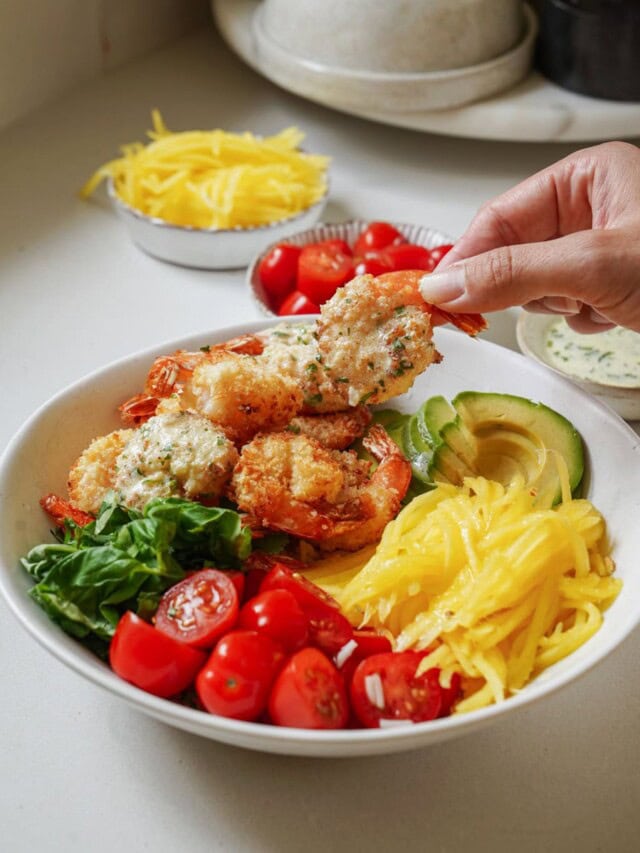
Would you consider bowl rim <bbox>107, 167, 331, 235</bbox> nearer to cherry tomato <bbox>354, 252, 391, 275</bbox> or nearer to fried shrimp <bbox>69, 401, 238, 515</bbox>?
cherry tomato <bbox>354, 252, 391, 275</bbox>

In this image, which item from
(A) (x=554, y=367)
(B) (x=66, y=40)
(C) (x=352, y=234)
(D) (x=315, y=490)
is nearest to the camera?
(D) (x=315, y=490)

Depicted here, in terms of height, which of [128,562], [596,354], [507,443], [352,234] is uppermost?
[128,562]

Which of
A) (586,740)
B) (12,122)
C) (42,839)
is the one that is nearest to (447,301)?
(586,740)

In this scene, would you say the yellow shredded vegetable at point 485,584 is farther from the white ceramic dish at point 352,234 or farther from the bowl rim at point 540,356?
the white ceramic dish at point 352,234

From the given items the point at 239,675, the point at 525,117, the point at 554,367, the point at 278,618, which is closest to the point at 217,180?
the point at 525,117

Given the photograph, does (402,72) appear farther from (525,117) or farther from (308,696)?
(308,696)

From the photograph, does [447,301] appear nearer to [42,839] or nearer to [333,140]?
[42,839]

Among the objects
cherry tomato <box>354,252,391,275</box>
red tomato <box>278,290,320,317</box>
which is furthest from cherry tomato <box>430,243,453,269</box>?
red tomato <box>278,290,320,317</box>
